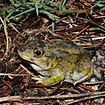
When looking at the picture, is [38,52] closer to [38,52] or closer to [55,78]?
[38,52]

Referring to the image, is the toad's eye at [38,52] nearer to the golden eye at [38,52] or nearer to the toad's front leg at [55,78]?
the golden eye at [38,52]

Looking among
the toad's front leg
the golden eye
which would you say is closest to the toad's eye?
the golden eye

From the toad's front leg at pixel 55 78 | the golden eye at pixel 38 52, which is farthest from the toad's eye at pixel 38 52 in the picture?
the toad's front leg at pixel 55 78

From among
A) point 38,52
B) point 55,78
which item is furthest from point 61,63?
point 38,52

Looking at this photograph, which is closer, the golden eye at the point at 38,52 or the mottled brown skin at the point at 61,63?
the golden eye at the point at 38,52

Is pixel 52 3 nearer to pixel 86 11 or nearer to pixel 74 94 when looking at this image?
pixel 86 11

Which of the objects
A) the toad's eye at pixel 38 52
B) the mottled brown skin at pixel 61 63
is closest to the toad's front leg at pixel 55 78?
the mottled brown skin at pixel 61 63

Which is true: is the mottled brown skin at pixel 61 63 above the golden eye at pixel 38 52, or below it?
below

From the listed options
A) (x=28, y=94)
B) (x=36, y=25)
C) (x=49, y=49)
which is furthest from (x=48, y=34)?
(x=28, y=94)

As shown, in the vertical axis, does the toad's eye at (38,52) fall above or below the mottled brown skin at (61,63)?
above
